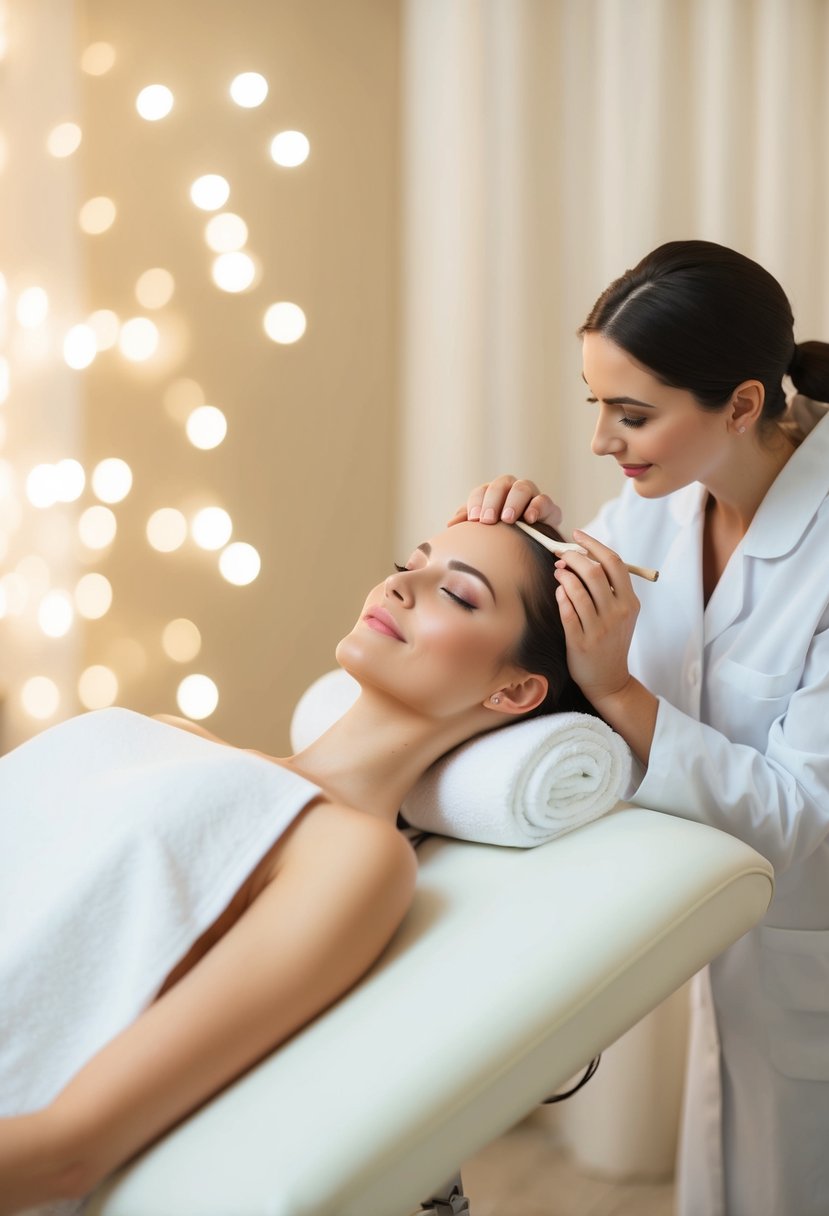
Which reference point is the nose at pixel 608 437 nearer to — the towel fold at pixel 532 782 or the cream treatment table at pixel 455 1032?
the towel fold at pixel 532 782

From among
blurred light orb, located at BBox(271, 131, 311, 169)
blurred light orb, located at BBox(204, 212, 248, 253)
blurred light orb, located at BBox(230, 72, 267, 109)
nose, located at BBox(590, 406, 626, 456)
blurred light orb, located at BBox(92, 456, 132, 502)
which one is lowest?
blurred light orb, located at BBox(92, 456, 132, 502)

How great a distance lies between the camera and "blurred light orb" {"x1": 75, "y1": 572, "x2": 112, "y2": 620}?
2.00 metres

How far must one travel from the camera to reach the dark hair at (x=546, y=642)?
1343mm

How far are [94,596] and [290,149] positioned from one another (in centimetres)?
93

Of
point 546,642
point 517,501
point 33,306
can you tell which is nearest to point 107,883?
point 546,642

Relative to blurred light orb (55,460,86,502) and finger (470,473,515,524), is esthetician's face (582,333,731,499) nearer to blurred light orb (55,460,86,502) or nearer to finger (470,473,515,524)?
finger (470,473,515,524)

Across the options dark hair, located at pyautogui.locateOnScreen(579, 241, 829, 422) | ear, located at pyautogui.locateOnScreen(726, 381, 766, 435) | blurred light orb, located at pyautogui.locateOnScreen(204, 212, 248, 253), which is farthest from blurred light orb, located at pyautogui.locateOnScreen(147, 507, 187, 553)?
ear, located at pyautogui.locateOnScreen(726, 381, 766, 435)

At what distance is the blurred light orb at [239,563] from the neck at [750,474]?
97 centimetres

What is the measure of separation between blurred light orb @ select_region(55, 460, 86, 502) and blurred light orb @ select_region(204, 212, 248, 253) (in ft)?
1.70

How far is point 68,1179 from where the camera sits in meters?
0.88

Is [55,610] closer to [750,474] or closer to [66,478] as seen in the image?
[66,478]

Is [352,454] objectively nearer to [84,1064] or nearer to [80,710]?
[80,710]

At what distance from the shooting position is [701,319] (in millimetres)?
1352

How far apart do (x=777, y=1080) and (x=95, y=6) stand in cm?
205
